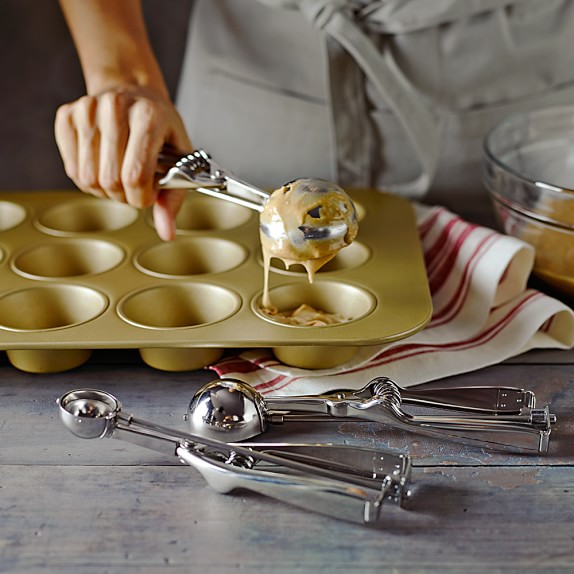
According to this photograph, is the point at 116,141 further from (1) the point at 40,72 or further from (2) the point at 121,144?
(1) the point at 40,72

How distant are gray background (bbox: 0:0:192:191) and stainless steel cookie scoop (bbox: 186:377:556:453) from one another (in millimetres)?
895

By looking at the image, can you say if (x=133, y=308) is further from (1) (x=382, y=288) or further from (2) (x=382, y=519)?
(2) (x=382, y=519)

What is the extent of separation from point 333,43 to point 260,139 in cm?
19

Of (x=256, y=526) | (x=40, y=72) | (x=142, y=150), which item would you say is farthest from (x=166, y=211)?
(x=40, y=72)

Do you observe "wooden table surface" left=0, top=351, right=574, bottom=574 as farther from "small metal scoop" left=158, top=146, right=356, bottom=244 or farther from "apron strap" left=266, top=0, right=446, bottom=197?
"apron strap" left=266, top=0, right=446, bottom=197

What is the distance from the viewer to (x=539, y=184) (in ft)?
3.19

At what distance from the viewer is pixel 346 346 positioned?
2.80ft

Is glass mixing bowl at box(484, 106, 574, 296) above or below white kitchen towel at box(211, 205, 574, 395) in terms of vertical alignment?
above

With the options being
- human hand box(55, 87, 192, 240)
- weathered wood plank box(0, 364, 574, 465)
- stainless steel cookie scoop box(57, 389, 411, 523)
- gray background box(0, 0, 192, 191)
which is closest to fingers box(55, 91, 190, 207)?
human hand box(55, 87, 192, 240)

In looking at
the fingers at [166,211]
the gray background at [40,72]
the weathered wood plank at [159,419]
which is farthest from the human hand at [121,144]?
the gray background at [40,72]

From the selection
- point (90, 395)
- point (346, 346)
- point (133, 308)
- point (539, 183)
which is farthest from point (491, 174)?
point (90, 395)

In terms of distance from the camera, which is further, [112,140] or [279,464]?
[112,140]

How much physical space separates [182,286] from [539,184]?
0.40 meters

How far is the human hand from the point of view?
0.97m
